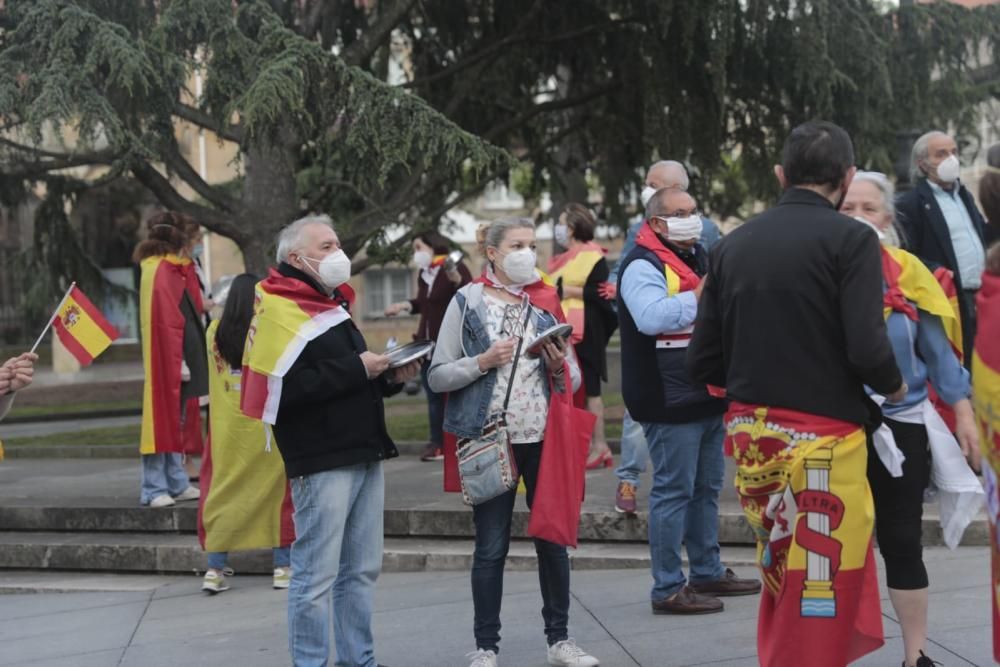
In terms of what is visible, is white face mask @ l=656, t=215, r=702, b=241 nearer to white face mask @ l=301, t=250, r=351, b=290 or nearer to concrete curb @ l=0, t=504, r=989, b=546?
white face mask @ l=301, t=250, r=351, b=290

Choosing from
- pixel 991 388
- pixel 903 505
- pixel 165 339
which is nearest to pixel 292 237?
pixel 903 505

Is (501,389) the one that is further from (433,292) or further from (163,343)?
(433,292)

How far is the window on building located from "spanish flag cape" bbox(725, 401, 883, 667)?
39.2 m

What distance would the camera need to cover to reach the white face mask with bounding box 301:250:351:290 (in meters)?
5.39

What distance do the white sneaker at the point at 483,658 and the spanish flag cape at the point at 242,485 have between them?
207cm

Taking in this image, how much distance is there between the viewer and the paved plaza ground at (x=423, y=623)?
5.95 metres

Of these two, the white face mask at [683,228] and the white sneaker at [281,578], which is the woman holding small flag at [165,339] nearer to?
the white sneaker at [281,578]

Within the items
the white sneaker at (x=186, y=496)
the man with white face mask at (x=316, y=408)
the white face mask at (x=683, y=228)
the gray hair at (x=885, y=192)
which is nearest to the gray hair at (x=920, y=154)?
the white face mask at (x=683, y=228)

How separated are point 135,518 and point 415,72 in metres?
7.50

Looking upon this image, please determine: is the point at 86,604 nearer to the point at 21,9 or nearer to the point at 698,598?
the point at 698,598

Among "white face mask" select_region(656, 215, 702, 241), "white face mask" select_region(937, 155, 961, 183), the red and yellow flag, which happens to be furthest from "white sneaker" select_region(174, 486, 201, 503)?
"white face mask" select_region(937, 155, 961, 183)

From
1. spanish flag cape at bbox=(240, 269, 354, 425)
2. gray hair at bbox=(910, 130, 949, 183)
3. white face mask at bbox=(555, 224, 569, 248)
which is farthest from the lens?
white face mask at bbox=(555, 224, 569, 248)

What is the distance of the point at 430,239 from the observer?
1127 cm

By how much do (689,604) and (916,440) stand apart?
1.87 meters
